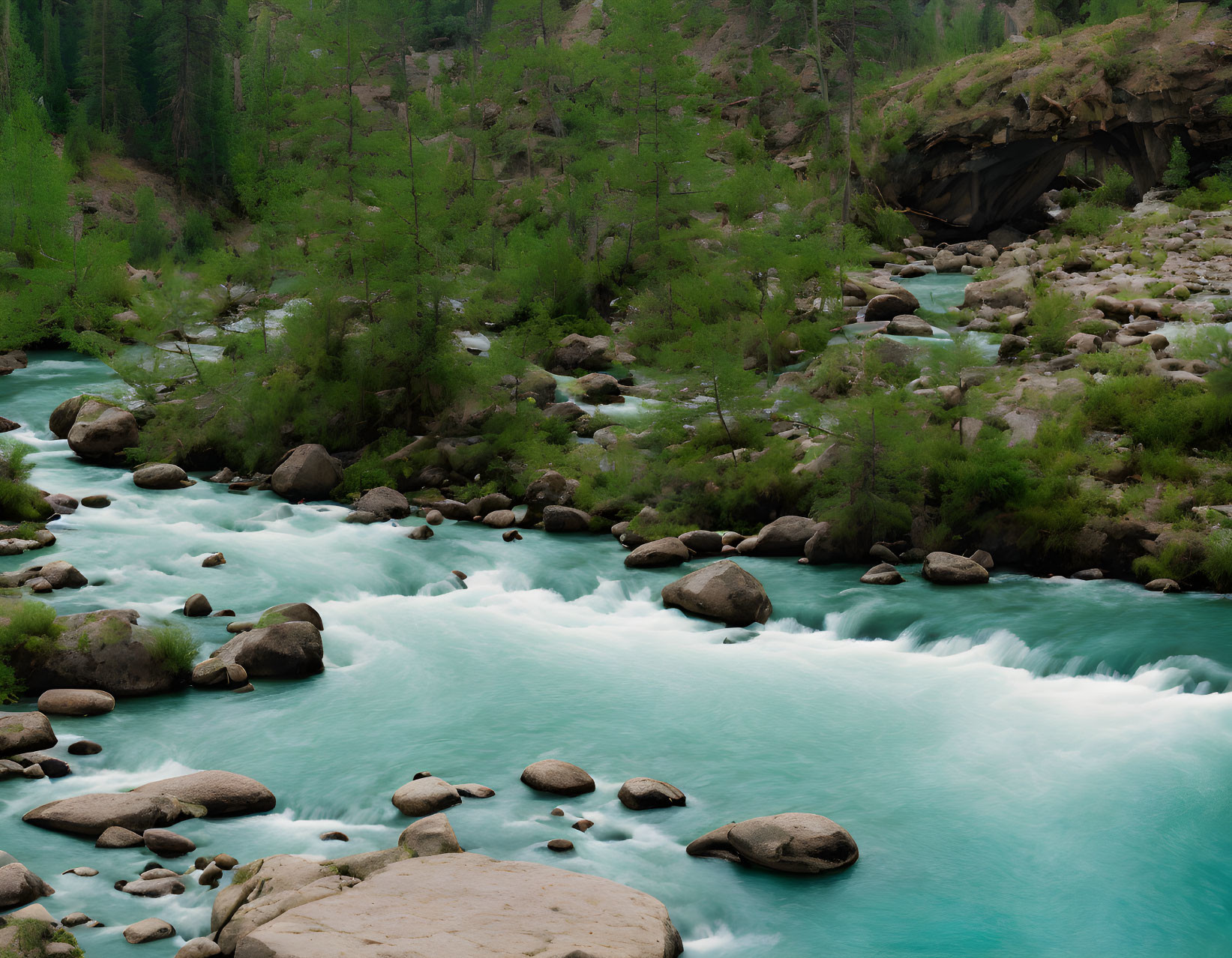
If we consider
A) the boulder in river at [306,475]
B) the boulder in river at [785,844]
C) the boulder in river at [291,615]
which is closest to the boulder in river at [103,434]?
the boulder in river at [306,475]

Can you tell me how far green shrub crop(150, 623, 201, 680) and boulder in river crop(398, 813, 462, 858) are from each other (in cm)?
487

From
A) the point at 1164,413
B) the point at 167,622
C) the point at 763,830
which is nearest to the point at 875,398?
the point at 1164,413

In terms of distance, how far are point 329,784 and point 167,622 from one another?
4.45m

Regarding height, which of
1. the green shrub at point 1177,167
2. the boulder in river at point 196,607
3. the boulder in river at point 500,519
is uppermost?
the green shrub at point 1177,167

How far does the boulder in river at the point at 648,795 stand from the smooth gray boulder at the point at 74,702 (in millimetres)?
5785

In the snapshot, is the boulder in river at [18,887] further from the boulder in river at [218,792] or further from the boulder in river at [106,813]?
the boulder in river at [218,792]

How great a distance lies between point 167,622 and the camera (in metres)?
12.4

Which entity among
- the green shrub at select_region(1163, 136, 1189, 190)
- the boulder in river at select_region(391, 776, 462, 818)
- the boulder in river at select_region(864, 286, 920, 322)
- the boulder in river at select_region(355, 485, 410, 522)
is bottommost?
the boulder in river at select_region(355, 485, 410, 522)

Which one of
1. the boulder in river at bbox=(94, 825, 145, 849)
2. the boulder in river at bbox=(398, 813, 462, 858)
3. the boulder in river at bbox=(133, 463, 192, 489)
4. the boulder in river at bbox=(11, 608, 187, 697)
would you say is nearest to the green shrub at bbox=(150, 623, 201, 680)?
the boulder in river at bbox=(11, 608, 187, 697)

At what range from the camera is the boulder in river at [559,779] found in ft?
29.5

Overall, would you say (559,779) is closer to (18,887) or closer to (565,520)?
(18,887)

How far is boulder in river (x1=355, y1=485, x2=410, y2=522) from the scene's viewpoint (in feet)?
62.5

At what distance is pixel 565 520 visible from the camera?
18406mm

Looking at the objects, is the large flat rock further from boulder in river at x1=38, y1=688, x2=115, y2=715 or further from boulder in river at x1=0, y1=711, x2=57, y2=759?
boulder in river at x1=38, y1=688, x2=115, y2=715
